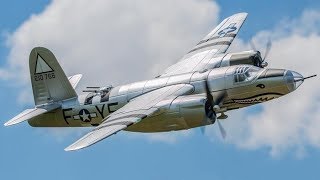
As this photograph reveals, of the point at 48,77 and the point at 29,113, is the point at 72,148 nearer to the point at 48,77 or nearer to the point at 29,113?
the point at 29,113

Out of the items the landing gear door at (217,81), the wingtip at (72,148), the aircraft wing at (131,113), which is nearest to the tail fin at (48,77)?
the aircraft wing at (131,113)

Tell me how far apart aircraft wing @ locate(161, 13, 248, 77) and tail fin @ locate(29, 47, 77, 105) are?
6.28m

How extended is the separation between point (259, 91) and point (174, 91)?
4615mm

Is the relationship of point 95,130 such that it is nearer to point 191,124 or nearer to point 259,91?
point 191,124

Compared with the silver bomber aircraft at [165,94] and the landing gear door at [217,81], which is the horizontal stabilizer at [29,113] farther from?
the landing gear door at [217,81]

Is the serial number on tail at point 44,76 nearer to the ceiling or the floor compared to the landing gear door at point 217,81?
nearer to the ceiling

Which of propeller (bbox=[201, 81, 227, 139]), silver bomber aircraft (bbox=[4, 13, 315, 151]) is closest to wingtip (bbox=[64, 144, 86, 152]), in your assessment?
silver bomber aircraft (bbox=[4, 13, 315, 151])

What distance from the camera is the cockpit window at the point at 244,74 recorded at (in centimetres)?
3425

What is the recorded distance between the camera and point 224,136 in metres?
32.0

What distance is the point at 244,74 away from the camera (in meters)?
34.3

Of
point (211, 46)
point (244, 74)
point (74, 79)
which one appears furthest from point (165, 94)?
point (211, 46)

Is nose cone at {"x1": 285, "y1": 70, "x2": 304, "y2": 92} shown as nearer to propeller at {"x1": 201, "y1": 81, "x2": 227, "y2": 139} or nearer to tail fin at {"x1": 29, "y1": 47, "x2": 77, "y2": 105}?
propeller at {"x1": 201, "y1": 81, "x2": 227, "y2": 139}

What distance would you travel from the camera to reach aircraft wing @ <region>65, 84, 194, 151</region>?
28266 mm

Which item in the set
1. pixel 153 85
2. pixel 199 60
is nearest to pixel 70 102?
pixel 153 85
